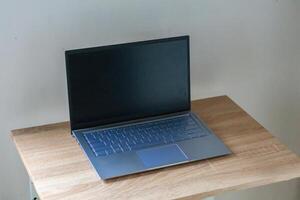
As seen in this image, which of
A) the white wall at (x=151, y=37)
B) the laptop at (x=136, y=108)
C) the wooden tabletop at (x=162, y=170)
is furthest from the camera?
the white wall at (x=151, y=37)

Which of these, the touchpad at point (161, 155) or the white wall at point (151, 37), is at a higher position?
the white wall at point (151, 37)

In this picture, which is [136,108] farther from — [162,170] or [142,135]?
[162,170]

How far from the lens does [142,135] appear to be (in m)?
1.57

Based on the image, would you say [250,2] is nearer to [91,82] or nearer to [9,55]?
[91,82]

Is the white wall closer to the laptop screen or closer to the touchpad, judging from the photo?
the laptop screen

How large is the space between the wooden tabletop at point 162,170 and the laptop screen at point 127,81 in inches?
3.7

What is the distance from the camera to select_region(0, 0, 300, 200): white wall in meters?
1.61

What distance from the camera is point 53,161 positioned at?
1480 millimetres

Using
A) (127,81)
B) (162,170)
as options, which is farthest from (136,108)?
(162,170)

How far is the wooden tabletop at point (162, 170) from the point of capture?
137 centimetres

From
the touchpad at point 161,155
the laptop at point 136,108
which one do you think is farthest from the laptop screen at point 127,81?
the touchpad at point 161,155

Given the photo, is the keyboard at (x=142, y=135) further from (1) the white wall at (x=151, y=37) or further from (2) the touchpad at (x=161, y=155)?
(1) the white wall at (x=151, y=37)

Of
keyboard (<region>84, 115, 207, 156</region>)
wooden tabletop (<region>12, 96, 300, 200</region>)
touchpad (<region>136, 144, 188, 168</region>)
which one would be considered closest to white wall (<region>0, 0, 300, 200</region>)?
wooden tabletop (<region>12, 96, 300, 200</region>)

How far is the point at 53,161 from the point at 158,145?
0.24 metres
